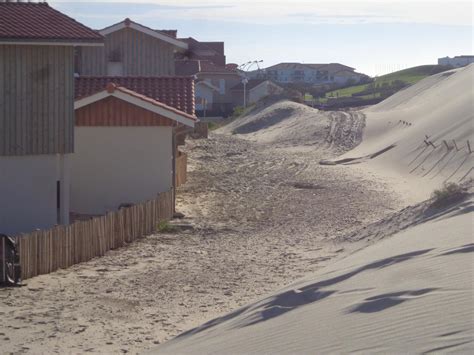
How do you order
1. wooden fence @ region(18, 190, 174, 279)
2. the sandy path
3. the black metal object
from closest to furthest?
1. the sandy path
2. the black metal object
3. wooden fence @ region(18, 190, 174, 279)

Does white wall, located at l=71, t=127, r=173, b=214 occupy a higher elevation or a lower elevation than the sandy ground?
higher

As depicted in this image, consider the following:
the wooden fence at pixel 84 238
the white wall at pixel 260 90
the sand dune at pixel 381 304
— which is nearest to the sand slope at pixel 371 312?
the sand dune at pixel 381 304

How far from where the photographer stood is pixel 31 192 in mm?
20875

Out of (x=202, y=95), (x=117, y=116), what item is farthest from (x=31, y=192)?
(x=202, y=95)

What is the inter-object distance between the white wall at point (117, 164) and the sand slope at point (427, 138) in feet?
27.2

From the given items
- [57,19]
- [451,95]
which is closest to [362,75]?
[451,95]

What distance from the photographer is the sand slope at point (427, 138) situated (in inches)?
1271

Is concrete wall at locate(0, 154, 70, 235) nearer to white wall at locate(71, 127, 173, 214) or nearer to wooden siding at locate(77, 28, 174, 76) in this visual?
white wall at locate(71, 127, 173, 214)

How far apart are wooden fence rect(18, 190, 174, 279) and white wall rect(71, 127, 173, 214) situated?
91.6 inches

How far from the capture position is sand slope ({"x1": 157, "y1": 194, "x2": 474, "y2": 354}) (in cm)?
814

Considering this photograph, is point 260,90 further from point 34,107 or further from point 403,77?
point 34,107

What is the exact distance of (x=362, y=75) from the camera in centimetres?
15325

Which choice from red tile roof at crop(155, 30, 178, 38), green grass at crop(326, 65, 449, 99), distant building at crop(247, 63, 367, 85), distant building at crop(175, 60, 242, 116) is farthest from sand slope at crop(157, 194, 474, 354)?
distant building at crop(247, 63, 367, 85)

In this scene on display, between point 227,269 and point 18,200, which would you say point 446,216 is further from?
point 18,200
